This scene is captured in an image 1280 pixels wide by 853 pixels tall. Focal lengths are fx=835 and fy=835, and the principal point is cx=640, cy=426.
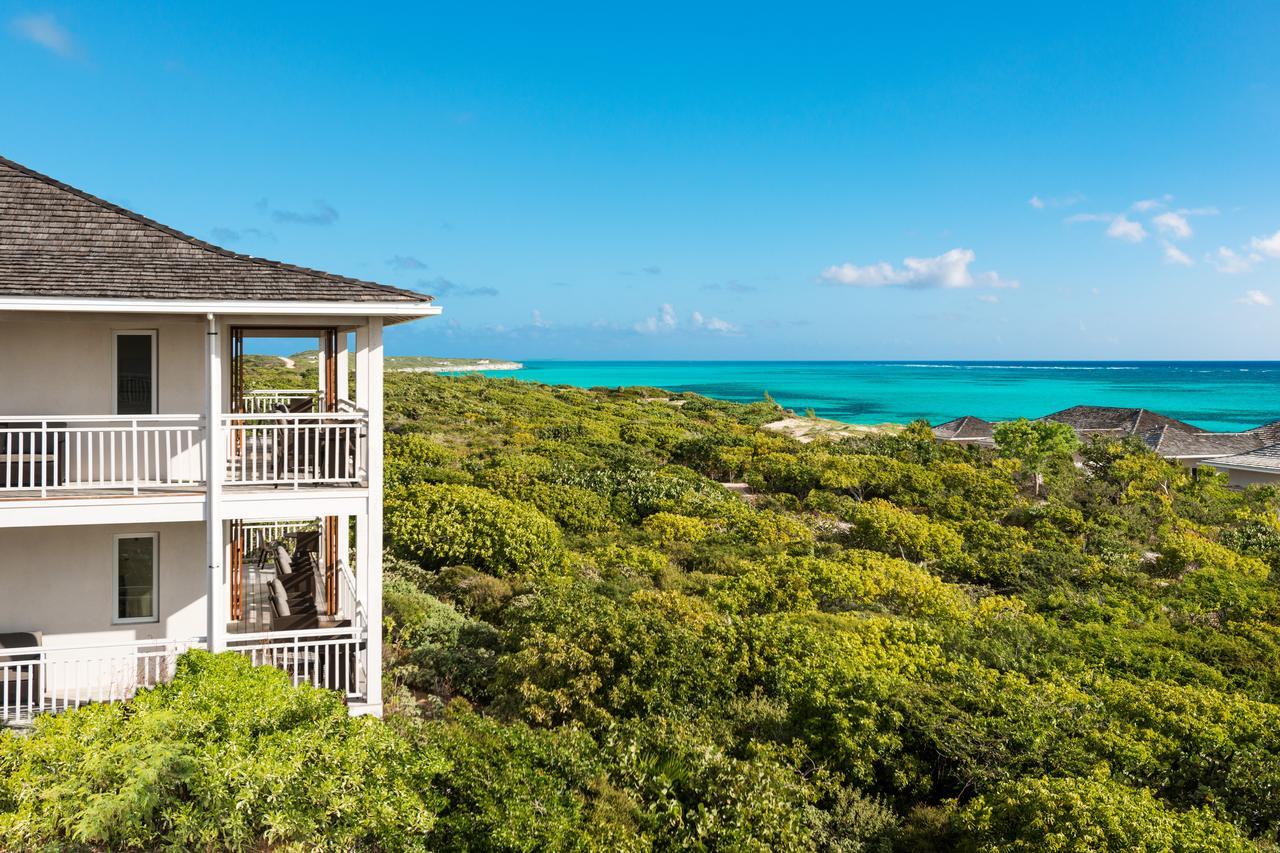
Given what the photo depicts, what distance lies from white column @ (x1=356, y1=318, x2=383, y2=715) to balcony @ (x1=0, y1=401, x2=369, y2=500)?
0.27 metres

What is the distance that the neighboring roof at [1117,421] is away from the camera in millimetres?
36156

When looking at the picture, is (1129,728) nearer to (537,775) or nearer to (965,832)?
(965,832)

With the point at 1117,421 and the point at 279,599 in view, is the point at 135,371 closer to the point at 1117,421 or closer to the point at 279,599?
the point at 279,599

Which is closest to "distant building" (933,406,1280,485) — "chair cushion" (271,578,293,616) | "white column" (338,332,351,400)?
"white column" (338,332,351,400)

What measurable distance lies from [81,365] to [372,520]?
3764 mm

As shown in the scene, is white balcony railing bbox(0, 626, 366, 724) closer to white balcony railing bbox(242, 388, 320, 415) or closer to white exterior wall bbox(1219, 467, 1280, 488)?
white balcony railing bbox(242, 388, 320, 415)

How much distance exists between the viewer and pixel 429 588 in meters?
15.4

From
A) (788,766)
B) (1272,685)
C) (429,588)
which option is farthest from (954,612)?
(429,588)

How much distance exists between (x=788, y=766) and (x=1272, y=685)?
806 cm

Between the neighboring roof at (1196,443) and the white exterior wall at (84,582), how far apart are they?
111 feet

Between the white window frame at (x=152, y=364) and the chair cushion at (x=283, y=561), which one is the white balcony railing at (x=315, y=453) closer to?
the white window frame at (x=152, y=364)

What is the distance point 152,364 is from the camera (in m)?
9.41

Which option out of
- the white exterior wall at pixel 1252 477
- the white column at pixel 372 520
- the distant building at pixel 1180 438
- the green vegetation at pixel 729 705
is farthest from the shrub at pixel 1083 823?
the distant building at pixel 1180 438

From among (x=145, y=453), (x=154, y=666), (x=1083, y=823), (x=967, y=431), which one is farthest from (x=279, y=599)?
(x=967, y=431)
